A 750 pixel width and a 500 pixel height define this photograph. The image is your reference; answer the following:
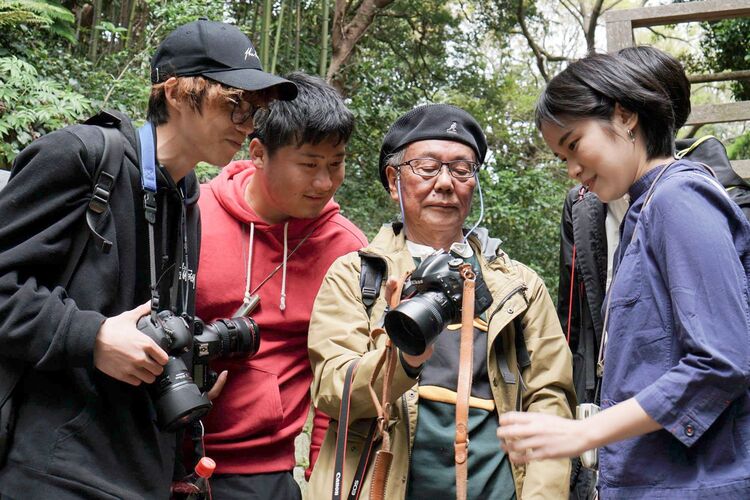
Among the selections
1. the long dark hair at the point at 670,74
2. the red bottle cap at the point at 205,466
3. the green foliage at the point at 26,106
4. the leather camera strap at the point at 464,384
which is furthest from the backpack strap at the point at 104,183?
the green foliage at the point at 26,106

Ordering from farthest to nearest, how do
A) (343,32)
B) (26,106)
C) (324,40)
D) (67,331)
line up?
(343,32) < (324,40) < (26,106) < (67,331)

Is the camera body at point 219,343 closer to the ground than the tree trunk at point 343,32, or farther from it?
closer to the ground

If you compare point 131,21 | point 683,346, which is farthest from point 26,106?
point 683,346

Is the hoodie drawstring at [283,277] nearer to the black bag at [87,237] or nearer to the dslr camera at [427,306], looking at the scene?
the dslr camera at [427,306]

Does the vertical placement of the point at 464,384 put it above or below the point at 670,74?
below

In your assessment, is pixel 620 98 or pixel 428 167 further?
pixel 428 167

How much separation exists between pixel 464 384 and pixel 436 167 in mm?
936

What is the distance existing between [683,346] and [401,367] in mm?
802

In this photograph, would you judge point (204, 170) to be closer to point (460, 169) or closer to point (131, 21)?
point (131, 21)

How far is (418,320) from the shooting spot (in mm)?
2094

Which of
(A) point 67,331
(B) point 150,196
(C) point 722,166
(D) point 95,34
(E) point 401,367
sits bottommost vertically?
(E) point 401,367

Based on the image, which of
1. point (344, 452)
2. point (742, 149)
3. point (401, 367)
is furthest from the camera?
point (742, 149)

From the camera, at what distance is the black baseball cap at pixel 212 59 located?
2.44m

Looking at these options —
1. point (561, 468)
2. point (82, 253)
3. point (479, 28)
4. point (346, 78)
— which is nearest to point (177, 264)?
point (82, 253)
